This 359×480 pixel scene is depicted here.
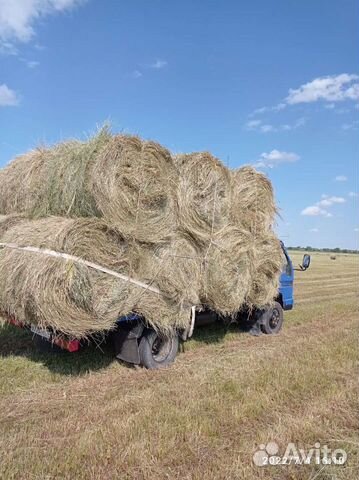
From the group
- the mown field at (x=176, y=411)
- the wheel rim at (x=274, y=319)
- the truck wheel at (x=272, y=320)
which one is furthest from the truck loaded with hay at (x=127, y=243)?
the wheel rim at (x=274, y=319)

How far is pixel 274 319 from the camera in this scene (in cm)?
884

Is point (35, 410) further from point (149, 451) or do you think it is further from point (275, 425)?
point (275, 425)

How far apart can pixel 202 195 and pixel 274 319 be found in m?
3.76

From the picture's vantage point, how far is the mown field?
337cm

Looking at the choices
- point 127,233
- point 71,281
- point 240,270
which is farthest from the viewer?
point 240,270

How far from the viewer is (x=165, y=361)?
239 inches

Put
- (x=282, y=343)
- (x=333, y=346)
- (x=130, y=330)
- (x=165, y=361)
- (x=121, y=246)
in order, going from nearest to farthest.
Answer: (x=121, y=246) < (x=130, y=330) < (x=165, y=361) < (x=333, y=346) < (x=282, y=343)

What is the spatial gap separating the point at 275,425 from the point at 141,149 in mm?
3439

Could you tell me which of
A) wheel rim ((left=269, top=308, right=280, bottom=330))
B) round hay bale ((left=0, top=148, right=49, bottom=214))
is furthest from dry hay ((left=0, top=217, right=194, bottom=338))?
wheel rim ((left=269, top=308, right=280, bottom=330))

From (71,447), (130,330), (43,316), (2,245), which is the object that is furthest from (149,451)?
(2,245)

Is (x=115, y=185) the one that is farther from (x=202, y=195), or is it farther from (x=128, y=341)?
(x=128, y=341)

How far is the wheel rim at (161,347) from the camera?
240 inches

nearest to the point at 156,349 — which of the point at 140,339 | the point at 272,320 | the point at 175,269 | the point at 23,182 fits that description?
the point at 140,339

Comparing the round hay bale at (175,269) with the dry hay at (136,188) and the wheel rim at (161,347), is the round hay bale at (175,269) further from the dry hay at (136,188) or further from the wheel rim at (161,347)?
the wheel rim at (161,347)
